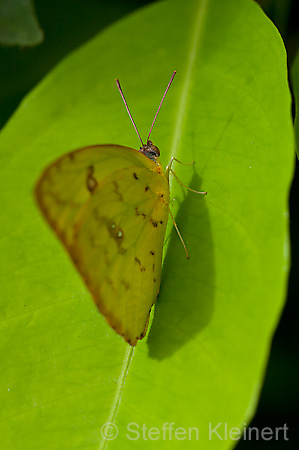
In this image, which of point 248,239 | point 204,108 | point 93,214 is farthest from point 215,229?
point 204,108

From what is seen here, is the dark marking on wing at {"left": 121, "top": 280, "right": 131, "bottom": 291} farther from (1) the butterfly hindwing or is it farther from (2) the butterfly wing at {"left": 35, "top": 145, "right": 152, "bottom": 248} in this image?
(2) the butterfly wing at {"left": 35, "top": 145, "right": 152, "bottom": 248}

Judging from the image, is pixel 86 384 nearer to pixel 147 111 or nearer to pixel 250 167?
pixel 250 167

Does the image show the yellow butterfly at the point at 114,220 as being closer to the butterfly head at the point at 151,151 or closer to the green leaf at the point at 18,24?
the butterfly head at the point at 151,151

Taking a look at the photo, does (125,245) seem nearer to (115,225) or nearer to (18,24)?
(115,225)

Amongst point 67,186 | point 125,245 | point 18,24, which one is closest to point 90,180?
point 67,186

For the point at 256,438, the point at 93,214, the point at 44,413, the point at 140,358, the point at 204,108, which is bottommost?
the point at 256,438

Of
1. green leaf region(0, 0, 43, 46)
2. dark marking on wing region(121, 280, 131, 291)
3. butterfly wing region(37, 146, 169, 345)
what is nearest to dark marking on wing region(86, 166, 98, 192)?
butterfly wing region(37, 146, 169, 345)
